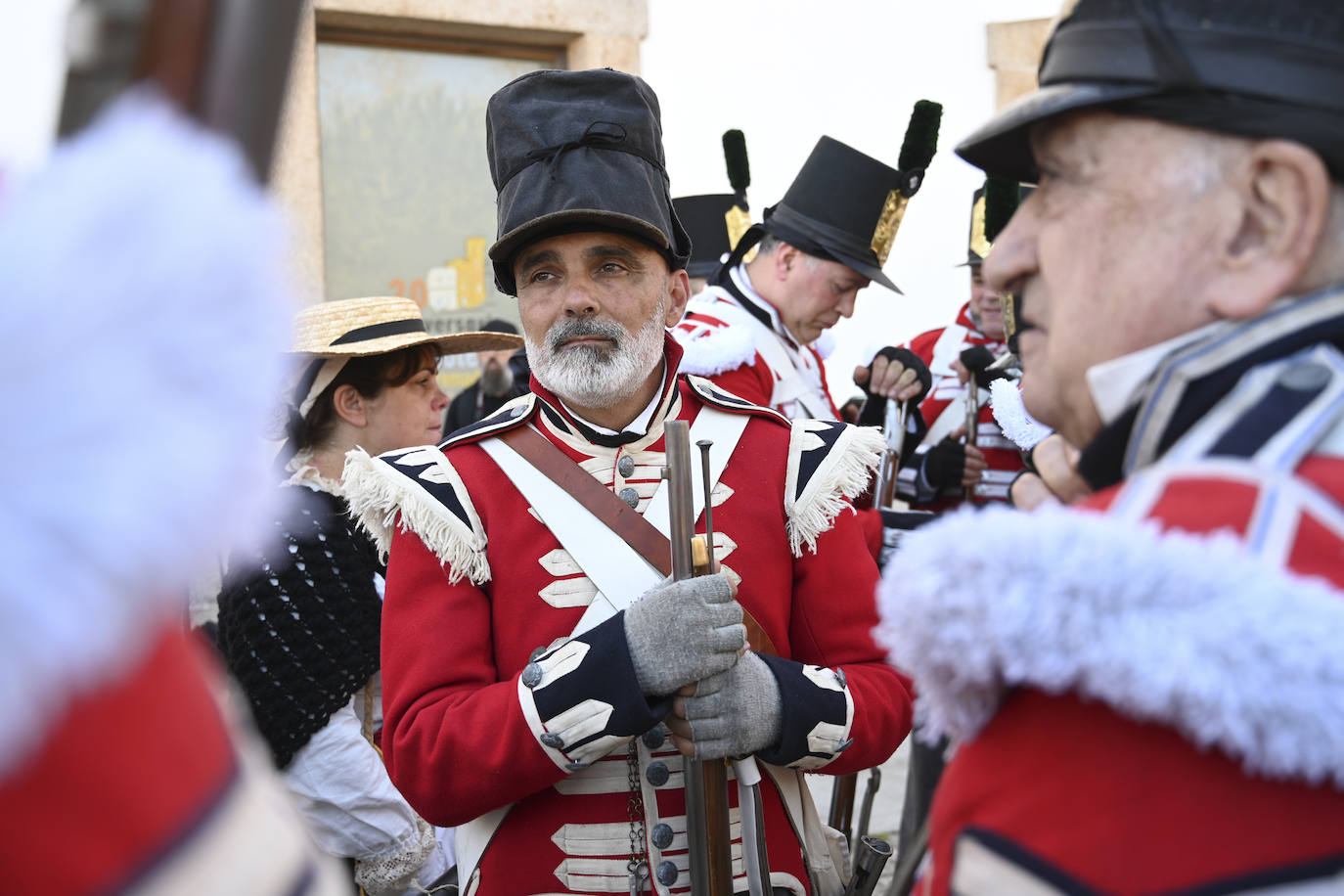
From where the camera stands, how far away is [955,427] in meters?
4.84

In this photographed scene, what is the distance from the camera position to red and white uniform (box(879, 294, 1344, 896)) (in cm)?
82

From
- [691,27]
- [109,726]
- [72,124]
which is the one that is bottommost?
[109,726]

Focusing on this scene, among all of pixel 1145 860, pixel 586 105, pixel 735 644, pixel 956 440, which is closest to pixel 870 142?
pixel 956 440

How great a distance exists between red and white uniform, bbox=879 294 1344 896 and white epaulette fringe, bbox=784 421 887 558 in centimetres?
122

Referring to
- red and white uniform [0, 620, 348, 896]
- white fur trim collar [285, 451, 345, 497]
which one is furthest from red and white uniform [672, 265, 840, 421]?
red and white uniform [0, 620, 348, 896]

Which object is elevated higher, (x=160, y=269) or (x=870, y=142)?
(x=870, y=142)

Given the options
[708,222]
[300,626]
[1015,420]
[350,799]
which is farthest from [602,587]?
[708,222]

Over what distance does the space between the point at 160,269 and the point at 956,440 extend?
4429mm

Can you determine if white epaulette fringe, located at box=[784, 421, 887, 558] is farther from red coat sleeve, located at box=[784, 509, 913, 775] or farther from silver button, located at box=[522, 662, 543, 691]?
silver button, located at box=[522, 662, 543, 691]

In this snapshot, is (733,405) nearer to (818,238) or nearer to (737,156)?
(818,238)

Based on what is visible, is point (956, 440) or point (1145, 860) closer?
point (1145, 860)

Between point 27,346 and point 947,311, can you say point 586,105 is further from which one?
point 947,311

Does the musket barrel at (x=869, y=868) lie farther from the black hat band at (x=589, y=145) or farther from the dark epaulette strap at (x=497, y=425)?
the black hat band at (x=589, y=145)

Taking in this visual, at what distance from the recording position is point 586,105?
239 cm
